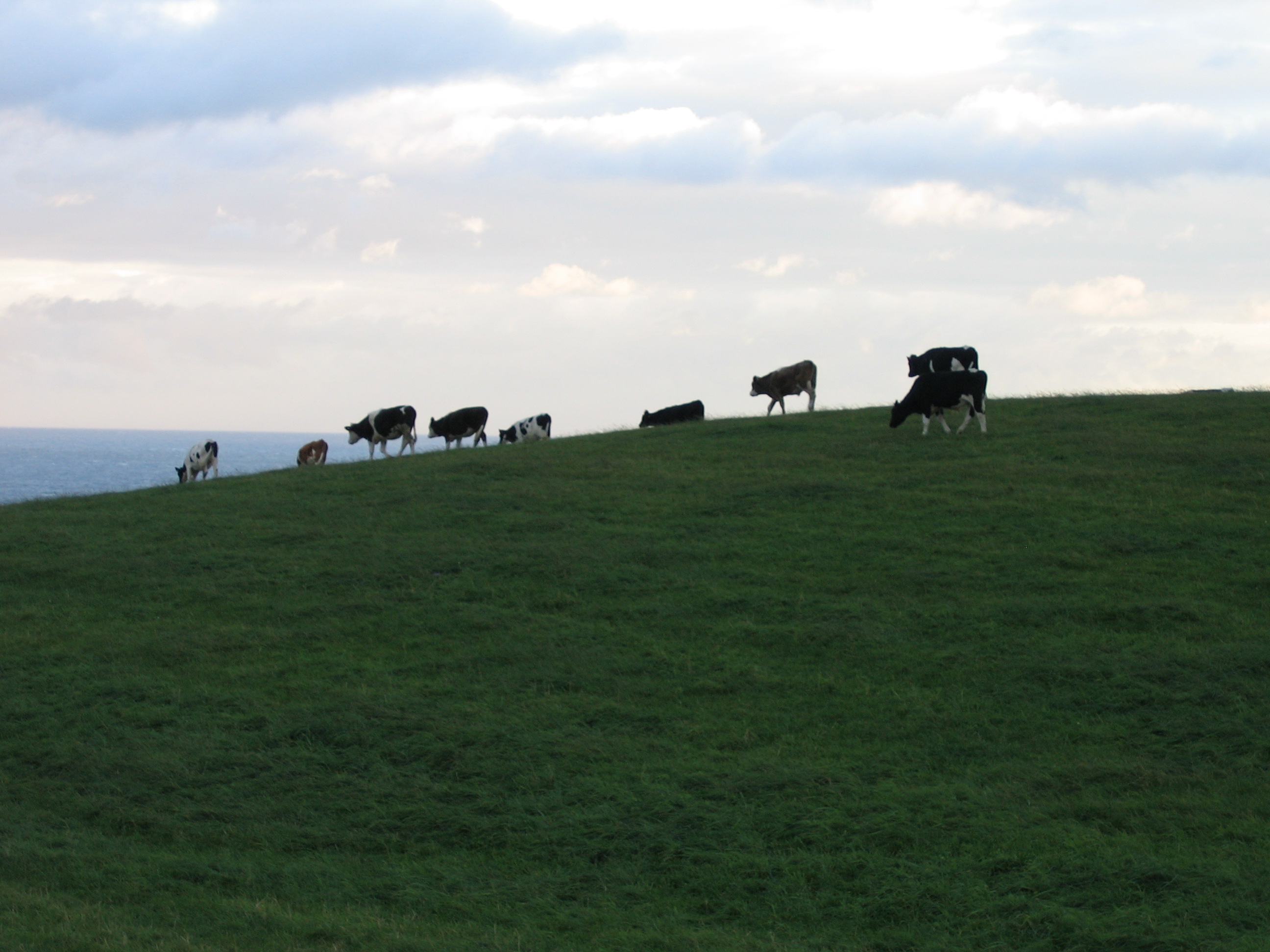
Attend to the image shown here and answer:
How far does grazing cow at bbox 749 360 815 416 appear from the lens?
113 feet

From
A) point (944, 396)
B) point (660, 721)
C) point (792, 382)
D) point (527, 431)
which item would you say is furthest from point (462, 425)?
point (660, 721)

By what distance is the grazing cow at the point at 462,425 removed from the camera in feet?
113

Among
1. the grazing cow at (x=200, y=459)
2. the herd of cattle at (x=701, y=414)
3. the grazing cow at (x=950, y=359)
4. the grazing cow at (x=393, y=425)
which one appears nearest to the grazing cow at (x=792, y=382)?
the herd of cattle at (x=701, y=414)

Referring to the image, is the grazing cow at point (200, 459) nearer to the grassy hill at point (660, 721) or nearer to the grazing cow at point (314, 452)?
the grazing cow at point (314, 452)

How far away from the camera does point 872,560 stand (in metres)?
15.8

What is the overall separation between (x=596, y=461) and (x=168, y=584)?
401 inches

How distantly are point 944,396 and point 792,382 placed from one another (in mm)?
10205

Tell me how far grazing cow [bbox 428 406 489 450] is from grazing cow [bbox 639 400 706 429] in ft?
16.9

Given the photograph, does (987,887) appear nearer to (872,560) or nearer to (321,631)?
(872,560)

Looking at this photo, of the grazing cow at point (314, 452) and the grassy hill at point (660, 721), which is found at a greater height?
the grazing cow at point (314, 452)

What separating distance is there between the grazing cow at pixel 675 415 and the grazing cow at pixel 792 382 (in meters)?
2.45

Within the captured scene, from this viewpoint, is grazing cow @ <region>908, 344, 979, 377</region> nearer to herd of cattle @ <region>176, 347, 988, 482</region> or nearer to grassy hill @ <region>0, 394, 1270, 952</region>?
herd of cattle @ <region>176, 347, 988, 482</region>

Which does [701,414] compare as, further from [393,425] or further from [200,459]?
[200,459]

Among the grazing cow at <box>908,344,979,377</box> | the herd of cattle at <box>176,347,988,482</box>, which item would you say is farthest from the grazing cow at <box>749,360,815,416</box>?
the grazing cow at <box>908,344,979,377</box>
